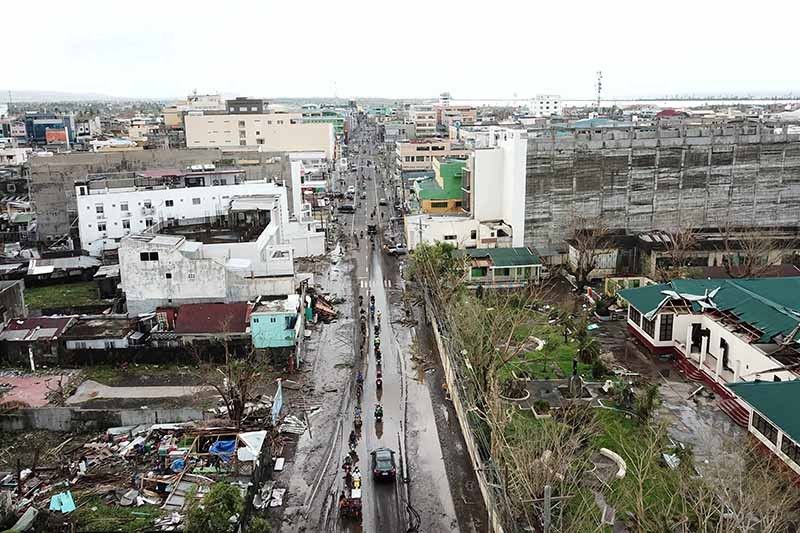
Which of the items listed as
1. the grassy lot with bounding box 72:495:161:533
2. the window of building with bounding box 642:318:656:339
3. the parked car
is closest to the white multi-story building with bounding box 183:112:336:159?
the parked car

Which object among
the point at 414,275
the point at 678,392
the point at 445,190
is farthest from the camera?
the point at 445,190

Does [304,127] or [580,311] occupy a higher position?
[304,127]

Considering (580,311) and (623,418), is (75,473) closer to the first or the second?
(623,418)

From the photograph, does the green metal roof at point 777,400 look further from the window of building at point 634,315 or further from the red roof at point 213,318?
the red roof at point 213,318

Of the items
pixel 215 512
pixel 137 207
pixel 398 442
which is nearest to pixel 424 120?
pixel 137 207

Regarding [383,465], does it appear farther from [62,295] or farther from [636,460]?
[62,295]

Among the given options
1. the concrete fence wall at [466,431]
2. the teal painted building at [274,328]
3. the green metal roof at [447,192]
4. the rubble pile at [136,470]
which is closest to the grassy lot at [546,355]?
the concrete fence wall at [466,431]

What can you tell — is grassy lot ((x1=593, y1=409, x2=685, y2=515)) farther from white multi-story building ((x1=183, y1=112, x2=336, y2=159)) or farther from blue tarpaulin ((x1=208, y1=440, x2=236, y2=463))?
white multi-story building ((x1=183, y1=112, x2=336, y2=159))

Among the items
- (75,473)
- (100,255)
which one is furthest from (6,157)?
(75,473)
